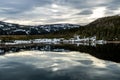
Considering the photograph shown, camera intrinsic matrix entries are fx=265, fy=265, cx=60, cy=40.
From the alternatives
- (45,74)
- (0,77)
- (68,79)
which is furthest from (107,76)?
(0,77)

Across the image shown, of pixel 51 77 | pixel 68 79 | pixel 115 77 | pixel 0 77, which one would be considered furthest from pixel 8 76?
pixel 115 77

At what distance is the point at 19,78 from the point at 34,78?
3011mm

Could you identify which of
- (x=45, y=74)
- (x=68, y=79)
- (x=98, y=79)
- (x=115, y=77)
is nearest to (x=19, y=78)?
(x=45, y=74)

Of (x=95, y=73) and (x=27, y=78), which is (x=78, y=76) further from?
(x=27, y=78)

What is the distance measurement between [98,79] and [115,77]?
4.17 meters

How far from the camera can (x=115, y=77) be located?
4919 centimetres

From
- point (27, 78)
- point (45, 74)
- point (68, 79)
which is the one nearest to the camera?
point (68, 79)

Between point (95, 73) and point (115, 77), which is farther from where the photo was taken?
point (95, 73)

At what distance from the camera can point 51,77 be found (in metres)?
49.3

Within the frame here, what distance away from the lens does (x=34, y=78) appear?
4872 cm

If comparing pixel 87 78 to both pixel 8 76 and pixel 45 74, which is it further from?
pixel 8 76

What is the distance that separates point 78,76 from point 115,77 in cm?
686

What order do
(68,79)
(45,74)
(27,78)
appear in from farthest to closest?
1. (45,74)
2. (27,78)
3. (68,79)

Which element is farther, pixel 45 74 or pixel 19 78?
pixel 45 74
